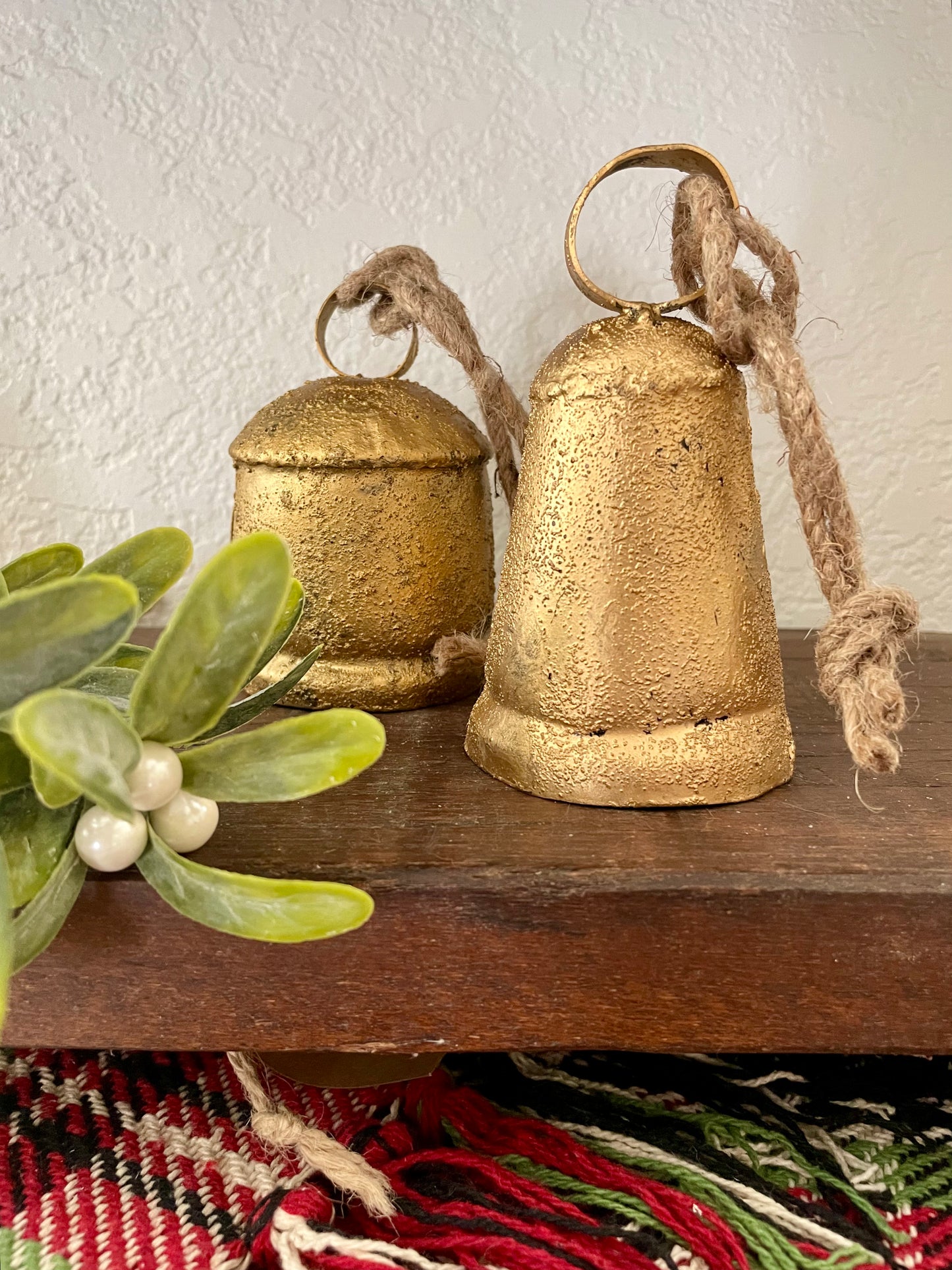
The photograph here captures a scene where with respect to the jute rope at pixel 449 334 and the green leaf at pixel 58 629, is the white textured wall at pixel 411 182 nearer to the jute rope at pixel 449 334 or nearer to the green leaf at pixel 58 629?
the jute rope at pixel 449 334

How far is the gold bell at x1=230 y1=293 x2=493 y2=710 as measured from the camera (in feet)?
1.71

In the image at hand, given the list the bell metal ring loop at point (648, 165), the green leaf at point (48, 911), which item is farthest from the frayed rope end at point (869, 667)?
the green leaf at point (48, 911)

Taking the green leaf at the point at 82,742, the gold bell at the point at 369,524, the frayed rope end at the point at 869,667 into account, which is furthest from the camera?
the gold bell at the point at 369,524

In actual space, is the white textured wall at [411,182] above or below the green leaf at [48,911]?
above

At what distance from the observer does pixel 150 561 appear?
36cm

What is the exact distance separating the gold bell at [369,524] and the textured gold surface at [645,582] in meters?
0.12

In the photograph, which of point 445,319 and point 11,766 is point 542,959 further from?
point 445,319

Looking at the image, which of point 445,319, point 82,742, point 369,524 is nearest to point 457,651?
point 369,524

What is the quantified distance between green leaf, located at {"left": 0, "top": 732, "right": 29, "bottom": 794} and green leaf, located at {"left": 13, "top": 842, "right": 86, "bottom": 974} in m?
0.03

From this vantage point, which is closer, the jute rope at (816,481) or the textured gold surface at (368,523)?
the jute rope at (816,481)

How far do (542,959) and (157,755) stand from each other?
6.2 inches

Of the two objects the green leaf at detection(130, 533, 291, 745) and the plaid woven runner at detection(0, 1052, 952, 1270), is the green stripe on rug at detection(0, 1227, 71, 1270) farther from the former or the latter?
the green leaf at detection(130, 533, 291, 745)

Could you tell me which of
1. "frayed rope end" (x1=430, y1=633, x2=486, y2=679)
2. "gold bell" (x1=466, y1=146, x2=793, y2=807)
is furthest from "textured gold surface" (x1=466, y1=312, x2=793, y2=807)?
"frayed rope end" (x1=430, y1=633, x2=486, y2=679)

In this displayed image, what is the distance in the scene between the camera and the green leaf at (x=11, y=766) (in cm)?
30
